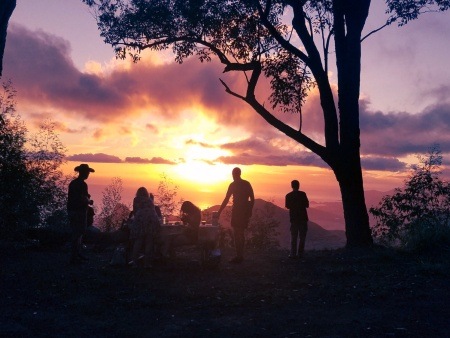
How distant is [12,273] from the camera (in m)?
11.5

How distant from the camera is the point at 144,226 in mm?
11453

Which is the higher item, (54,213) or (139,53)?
(139,53)

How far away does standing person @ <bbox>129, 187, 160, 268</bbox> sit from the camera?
11445 millimetres

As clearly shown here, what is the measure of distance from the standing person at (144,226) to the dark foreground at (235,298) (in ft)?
1.42

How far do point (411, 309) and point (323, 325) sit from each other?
1752mm

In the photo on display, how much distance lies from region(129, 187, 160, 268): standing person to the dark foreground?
0.43 metres

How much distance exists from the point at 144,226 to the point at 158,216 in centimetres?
77

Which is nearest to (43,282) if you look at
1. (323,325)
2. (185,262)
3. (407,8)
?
(185,262)

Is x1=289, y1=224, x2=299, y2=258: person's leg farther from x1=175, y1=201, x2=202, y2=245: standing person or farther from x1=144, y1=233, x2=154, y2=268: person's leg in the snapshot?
x1=144, y1=233, x2=154, y2=268: person's leg

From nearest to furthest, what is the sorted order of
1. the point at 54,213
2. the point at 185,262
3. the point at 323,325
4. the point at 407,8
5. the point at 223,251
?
the point at 323,325 < the point at 185,262 < the point at 223,251 < the point at 407,8 < the point at 54,213

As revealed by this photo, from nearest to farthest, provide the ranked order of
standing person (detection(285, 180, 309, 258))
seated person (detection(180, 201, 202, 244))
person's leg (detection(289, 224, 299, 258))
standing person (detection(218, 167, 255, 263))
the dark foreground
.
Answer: the dark foreground
seated person (detection(180, 201, 202, 244))
standing person (detection(218, 167, 255, 263))
standing person (detection(285, 180, 309, 258))
person's leg (detection(289, 224, 299, 258))

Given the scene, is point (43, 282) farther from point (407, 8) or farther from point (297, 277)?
point (407, 8)

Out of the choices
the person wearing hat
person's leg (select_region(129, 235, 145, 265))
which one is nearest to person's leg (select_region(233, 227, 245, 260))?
person's leg (select_region(129, 235, 145, 265))

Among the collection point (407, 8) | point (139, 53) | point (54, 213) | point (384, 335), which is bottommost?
point (384, 335)
